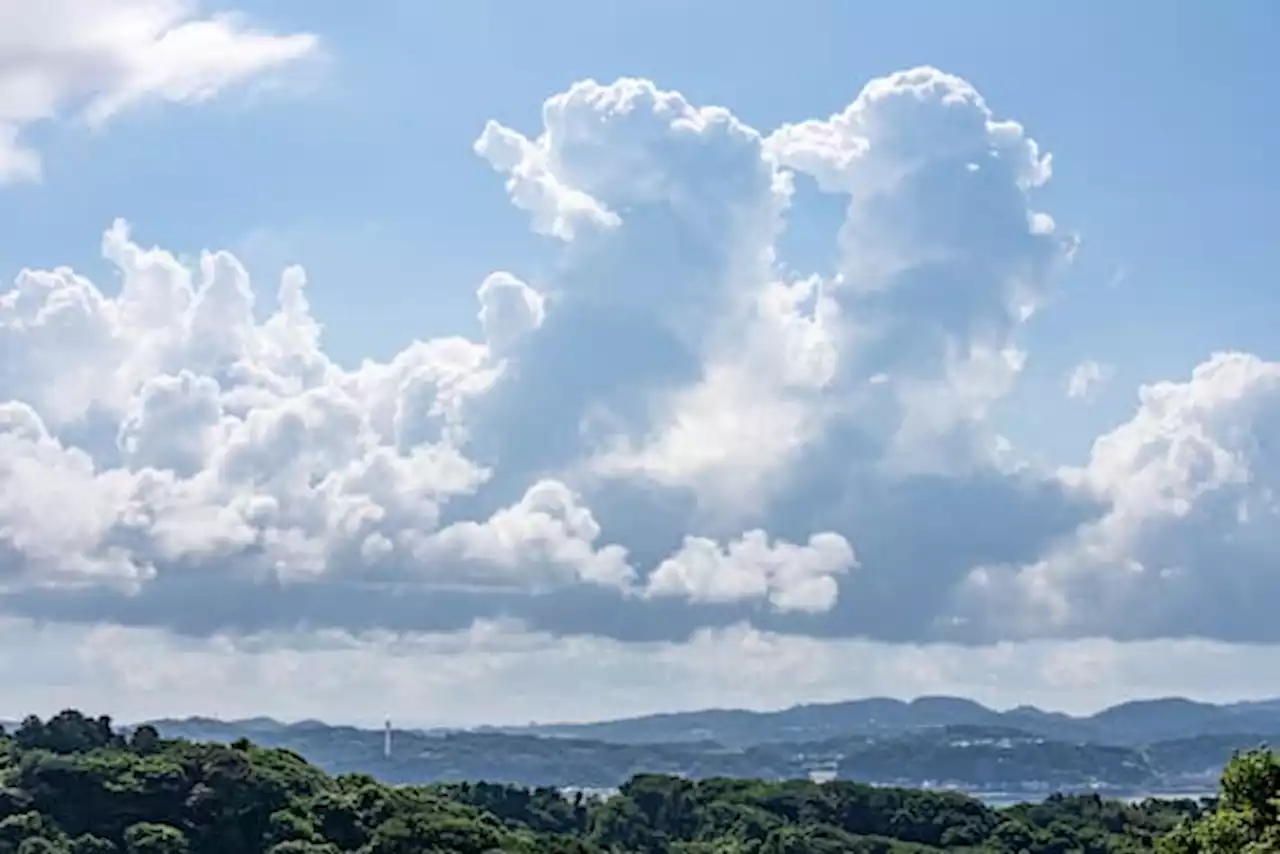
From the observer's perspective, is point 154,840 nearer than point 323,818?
Yes

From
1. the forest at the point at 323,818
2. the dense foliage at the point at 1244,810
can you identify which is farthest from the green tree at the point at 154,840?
the dense foliage at the point at 1244,810

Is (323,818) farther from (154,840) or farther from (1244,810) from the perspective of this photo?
(1244,810)

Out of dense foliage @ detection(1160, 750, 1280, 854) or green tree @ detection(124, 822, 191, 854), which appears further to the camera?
green tree @ detection(124, 822, 191, 854)

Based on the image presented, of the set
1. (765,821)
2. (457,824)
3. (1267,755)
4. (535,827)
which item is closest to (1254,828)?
(1267,755)

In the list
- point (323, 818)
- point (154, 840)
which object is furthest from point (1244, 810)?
point (323, 818)

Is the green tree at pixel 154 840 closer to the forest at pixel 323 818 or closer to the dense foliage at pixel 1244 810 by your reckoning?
the forest at pixel 323 818

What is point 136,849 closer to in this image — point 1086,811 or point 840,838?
point 840,838

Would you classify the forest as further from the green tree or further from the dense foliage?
the dense foliage

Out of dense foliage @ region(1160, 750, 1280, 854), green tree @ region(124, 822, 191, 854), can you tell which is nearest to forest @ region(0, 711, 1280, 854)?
green tree @ region(124, 822, 191, 854)
